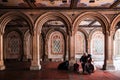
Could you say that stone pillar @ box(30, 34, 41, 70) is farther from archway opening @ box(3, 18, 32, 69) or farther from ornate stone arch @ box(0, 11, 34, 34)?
archway opening @ box(3, 18, 32, 69)

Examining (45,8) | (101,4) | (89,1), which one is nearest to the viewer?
(89,1)

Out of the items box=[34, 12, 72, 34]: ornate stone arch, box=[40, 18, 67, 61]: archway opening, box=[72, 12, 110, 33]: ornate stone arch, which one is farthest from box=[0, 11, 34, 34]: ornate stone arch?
box=[40, 18, 67, 61]: archway opening

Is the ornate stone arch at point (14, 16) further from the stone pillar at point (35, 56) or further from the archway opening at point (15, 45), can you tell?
the archway opening at point (15, 45)

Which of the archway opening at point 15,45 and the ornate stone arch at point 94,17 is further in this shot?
the archway opening at point 15,45

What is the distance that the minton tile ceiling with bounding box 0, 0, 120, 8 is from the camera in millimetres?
13666

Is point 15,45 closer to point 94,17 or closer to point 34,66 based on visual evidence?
point 34,66

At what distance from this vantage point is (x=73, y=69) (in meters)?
16.0

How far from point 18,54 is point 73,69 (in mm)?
11227

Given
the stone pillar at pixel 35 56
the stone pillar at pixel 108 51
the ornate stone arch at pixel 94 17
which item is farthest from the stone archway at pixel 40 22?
the stone pillar at pixel 108 51

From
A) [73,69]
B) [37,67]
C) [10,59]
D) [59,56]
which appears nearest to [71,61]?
[73,69]

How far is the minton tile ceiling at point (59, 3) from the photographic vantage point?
13.7 meters

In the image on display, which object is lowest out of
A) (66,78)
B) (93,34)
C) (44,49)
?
(66,78)

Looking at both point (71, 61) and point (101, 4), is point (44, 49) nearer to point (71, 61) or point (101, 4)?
point (71, 61)

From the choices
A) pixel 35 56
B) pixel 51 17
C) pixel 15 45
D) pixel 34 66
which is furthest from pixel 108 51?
pixel 15 45
